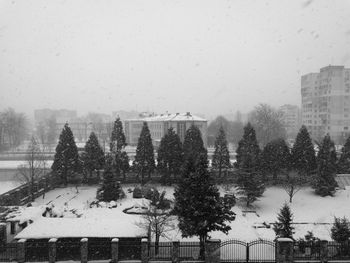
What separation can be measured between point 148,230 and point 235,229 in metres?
6.43

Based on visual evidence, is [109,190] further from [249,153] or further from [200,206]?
[200,206]

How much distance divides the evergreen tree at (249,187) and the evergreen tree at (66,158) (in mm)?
16268

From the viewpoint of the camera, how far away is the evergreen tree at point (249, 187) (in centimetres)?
2814

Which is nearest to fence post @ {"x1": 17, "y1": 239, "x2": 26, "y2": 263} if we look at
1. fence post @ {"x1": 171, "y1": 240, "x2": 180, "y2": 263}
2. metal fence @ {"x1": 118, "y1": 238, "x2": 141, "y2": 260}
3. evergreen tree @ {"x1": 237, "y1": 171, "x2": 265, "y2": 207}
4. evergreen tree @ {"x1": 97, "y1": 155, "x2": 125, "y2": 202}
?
metal fence @ {"x1": 118, "y1": 238, "x2": 141, "y2": 260}

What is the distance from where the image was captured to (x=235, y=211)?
1064 inches

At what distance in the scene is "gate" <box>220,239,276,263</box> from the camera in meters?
15.6

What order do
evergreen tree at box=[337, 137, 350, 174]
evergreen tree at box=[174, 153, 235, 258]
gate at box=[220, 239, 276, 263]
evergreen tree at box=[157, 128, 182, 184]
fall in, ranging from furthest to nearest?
1. evergreen tree at box=[337, 137, 350, 174]
2. evergreen tree at box=[157, 128, 182, 184]
3. evergreen tree at box=[174, 153, 235, 258]
4. gate at box=[220, 239, 276, 263]

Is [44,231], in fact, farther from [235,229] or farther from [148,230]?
[235,229]

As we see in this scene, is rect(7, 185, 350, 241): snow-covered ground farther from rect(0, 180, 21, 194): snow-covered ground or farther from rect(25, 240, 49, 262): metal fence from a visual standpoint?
rect(0, 180, 21, 194): snow-covered ground

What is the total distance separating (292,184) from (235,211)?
577 centimetres

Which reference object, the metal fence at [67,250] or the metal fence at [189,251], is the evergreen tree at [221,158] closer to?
the metal fence at [189,251]

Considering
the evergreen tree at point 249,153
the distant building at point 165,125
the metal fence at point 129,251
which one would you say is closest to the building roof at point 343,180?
the evergreen tree at point 249,153

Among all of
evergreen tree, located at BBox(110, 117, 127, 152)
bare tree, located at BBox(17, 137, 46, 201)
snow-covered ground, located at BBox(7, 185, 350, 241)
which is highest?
evergreen tree, located at BBox(110, 117, 127, 152)

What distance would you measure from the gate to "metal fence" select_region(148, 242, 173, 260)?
2.34 meters
